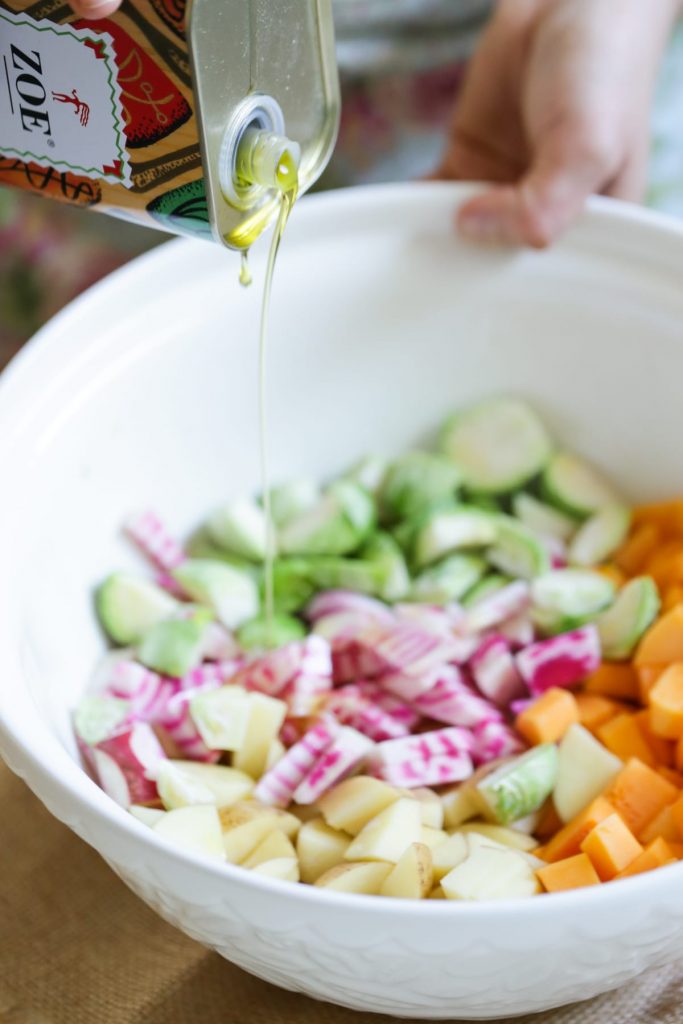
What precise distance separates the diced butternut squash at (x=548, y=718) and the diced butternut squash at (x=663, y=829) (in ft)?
0.43

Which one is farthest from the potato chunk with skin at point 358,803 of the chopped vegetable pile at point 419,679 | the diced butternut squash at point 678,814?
the diced butternut squash at point 678,814

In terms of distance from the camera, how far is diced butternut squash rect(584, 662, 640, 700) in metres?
1.17

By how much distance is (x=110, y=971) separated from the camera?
0.97 meters

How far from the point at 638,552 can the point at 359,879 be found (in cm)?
57

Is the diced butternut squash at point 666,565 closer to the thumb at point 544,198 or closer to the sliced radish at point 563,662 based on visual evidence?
the sliced radish at point 563,662

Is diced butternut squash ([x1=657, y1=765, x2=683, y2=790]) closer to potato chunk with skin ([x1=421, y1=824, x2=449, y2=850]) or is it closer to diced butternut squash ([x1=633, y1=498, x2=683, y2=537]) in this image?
potato chunk with skin ([x1=421, y1=824, x2=449, y2=850])

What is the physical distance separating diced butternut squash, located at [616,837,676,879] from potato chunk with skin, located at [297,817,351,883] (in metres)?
0.23

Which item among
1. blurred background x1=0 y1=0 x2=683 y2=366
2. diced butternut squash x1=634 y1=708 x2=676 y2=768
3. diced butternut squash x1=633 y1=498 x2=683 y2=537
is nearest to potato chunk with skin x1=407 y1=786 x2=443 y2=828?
diced butternut squash x1=634 y1=708 x2=676 y2=768

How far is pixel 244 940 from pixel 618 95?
3.41 ft

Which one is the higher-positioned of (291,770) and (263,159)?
(263,159)

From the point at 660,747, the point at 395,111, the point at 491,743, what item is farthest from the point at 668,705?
the point at 395,111

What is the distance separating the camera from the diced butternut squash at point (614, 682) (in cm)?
117

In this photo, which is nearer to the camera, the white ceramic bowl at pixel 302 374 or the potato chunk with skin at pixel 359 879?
the potato chunk with skin at pixel 359 879

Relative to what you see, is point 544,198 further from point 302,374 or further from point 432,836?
point 432,836
